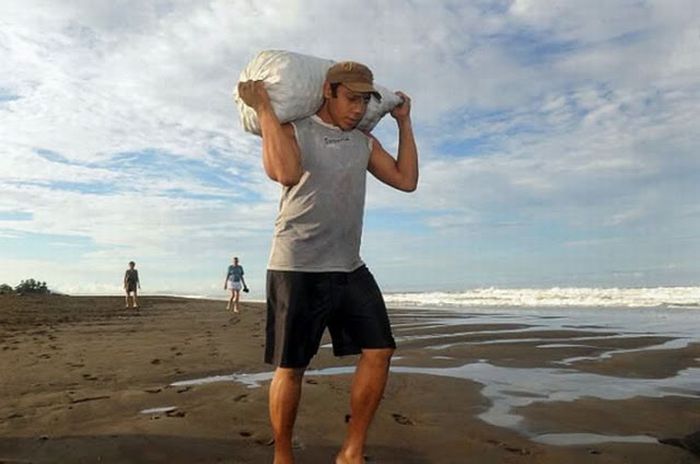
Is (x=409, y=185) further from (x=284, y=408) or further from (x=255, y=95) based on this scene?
(x=284, y=408)

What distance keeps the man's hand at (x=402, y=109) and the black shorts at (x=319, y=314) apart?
95 cm

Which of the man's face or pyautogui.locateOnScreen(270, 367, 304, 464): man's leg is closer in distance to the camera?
pyautogui.locateOnScreen(270, 367, 304, 464): man's leg

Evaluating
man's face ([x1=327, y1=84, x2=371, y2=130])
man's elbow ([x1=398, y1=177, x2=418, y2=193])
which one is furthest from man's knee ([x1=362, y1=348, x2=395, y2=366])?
man's face ([x1=327, y1=84, x2=371, y2=130])

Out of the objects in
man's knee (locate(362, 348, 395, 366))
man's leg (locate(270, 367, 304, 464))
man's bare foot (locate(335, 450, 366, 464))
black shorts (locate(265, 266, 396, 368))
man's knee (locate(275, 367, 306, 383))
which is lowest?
man's bare foot (locate(335, 450, 366, 464))

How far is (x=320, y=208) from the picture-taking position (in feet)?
9.98

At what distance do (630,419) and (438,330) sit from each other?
7751 millimetres

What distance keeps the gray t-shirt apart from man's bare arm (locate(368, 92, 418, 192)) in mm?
265

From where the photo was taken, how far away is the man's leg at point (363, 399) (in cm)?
301

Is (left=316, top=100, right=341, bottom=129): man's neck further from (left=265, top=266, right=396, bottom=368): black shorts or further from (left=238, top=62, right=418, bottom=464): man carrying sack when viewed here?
(left=265, top=266, right=396, bottom=368): black shorts

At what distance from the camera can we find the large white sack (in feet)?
10.1

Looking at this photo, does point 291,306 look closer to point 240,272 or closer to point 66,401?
point 66,401

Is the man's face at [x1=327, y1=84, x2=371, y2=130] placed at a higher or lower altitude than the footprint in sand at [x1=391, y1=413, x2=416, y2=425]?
higher

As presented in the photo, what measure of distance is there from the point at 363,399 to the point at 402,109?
1.63m

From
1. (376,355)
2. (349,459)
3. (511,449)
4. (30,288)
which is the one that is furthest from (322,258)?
(30,288)
